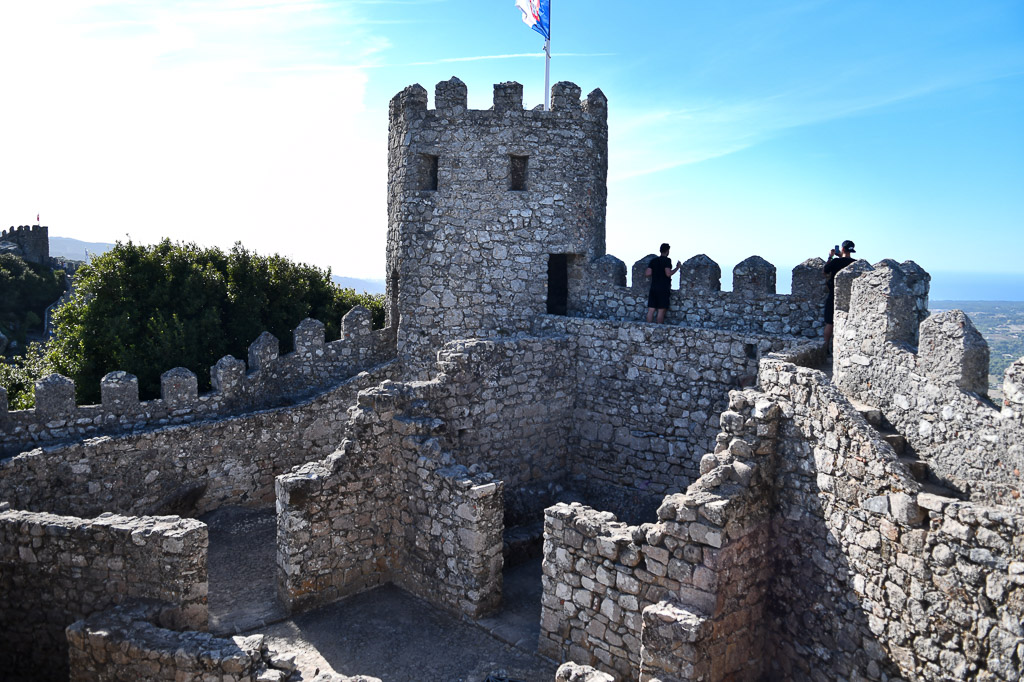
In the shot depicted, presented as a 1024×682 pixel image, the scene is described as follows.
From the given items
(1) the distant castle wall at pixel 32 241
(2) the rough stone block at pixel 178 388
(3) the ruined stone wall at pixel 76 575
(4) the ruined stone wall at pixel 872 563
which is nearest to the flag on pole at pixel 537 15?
(4) the ruined stone wall at pixel 872 563

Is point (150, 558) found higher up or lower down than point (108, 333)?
lower down

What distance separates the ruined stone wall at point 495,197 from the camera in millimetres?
11711

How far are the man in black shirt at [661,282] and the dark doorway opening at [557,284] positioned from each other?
2.14m

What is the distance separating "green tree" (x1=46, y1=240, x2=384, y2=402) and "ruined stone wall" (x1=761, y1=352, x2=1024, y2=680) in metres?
11.2

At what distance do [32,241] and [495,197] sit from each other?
112 feet

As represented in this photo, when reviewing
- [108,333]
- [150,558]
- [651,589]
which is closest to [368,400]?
[150,558]

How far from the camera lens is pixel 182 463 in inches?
429

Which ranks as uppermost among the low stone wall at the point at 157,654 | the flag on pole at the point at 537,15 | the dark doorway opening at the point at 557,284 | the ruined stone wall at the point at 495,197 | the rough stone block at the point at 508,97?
the flag on pole at the point at 537,15

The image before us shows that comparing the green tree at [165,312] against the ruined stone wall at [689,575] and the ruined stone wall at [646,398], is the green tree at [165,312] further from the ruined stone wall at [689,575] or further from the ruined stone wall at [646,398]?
the ruined stone wall at [689,575]

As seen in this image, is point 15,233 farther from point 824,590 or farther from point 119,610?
point 824,590

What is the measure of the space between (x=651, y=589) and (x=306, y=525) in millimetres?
4006

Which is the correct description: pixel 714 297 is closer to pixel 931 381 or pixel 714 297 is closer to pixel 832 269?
pixel 832 269

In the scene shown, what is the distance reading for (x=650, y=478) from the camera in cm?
1041

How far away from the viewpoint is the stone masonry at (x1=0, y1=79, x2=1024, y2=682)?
5684mm
